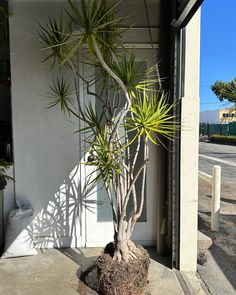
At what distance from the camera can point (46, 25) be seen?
10.1 feet

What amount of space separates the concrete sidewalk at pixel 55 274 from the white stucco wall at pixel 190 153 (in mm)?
271

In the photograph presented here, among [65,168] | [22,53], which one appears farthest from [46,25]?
[65,168]

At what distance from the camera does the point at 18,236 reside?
2961 mm

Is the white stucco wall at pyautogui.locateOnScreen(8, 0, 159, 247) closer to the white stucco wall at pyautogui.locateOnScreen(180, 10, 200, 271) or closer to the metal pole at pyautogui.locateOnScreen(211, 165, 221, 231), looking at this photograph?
the white stucco wall at pyautogui.locateOnScreen(180, 10, 200, 271)

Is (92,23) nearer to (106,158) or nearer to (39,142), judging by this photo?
(106,158)

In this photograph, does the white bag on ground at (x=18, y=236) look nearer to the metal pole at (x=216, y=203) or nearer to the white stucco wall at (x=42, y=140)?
the white stucco wall at (x=42, y=140)

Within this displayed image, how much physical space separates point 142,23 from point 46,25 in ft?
3.35

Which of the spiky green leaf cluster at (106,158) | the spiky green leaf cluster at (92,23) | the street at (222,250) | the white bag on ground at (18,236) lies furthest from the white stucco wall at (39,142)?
the street at (222,250)

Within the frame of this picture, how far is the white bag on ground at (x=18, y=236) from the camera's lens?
2.95 metres

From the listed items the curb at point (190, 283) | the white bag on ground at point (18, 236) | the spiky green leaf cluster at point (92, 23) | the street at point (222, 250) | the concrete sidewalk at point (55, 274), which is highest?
the spiky green leaf cluster at point (92, 23)

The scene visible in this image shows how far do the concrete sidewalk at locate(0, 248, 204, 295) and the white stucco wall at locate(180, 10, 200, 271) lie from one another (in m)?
0.27

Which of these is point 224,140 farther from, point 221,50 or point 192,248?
point 192,248

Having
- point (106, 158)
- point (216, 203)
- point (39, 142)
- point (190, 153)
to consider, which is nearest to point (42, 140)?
point (39, 142)

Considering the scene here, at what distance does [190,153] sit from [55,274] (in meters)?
1.67
